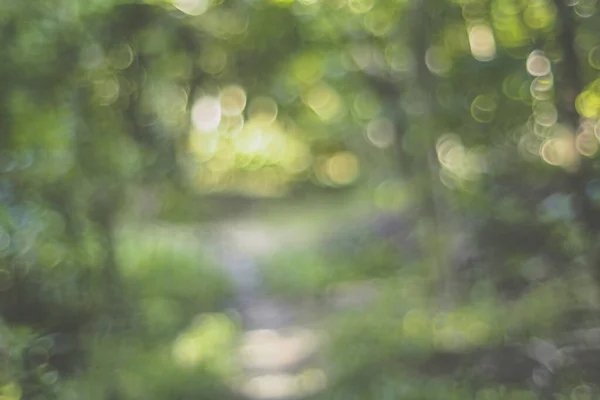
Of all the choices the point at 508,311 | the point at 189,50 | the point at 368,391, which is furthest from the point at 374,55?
the point at 368,391

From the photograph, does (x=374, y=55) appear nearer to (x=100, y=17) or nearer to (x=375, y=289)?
(x=100, y=17)

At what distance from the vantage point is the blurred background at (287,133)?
1.93 m

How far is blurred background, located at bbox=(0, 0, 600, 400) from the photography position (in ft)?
6.33

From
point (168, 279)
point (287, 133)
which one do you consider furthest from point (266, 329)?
point (287, 133)

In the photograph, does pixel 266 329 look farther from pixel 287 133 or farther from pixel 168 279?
pixel 287 133

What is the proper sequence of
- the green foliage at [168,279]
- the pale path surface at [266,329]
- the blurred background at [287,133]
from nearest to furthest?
1. the blurred background at [287,133]
2. the pale path surface at [266,329]
3. the green foliage at [168,279]

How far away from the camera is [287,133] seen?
4621 mm

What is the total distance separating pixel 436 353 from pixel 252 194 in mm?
5008

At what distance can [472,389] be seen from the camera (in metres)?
2.40

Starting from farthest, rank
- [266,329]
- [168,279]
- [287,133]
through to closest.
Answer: [287,133] < [168,279] < [266,329]

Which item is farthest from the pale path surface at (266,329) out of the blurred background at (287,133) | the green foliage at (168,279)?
the green foliage at (168,279)

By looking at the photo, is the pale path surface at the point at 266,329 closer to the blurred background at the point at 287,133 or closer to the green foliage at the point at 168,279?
the blurred background at the point at 287,133

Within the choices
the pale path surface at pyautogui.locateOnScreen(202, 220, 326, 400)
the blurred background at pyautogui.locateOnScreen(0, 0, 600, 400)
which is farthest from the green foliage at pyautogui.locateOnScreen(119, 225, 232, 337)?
the pale path surface at pyautogui.locateOnScreen(202, 220, 326, 400)

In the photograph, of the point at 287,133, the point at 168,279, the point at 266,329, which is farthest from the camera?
the point at 287,133
